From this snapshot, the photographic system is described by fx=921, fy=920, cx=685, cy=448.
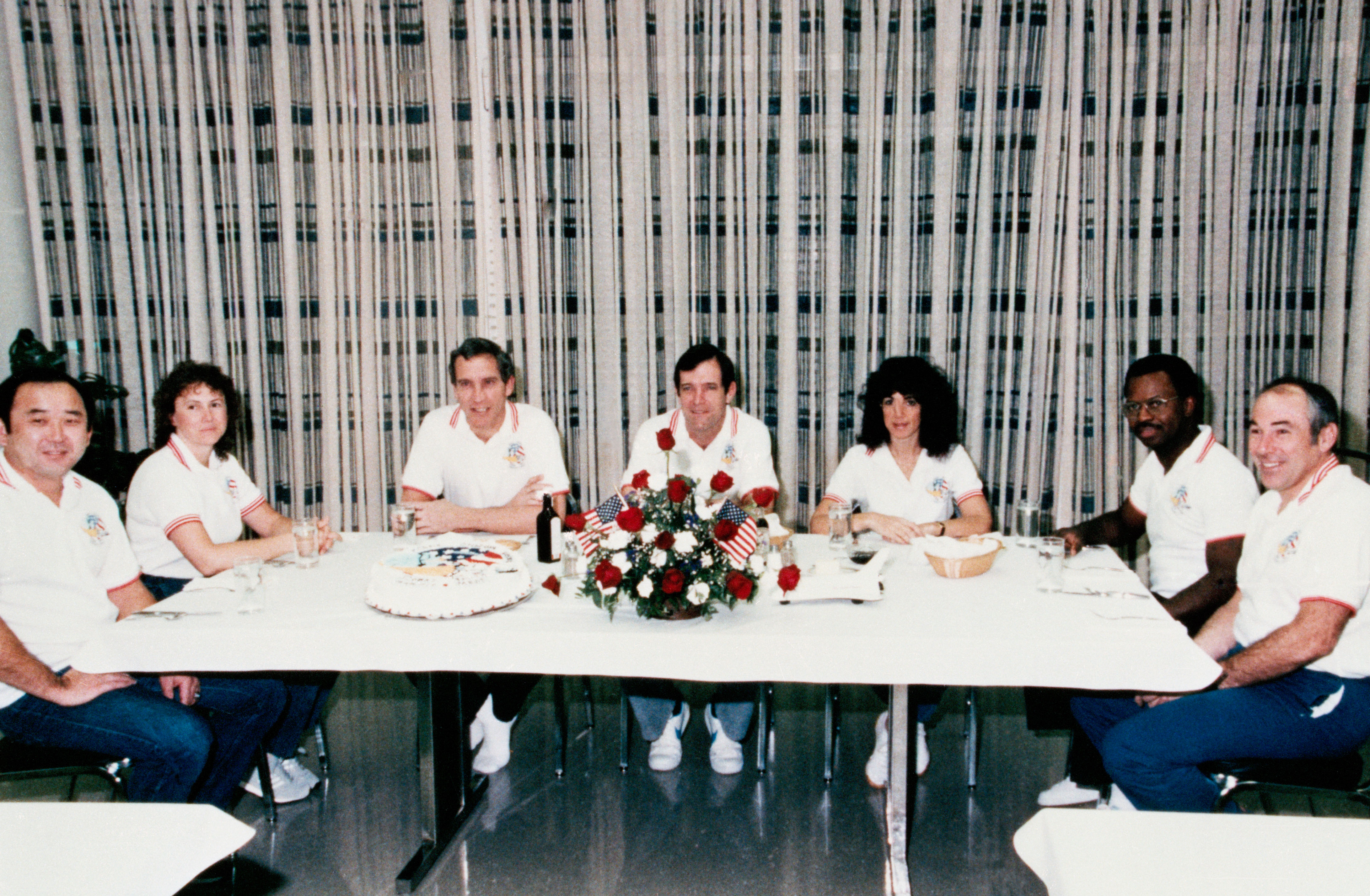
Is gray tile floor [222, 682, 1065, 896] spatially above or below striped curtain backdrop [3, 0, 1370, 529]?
below

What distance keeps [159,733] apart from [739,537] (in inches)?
53.5

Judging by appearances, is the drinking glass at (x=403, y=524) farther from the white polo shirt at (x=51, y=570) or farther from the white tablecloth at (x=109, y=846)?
the white tablecloth at (x=109, y=846)

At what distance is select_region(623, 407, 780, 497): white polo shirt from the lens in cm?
321

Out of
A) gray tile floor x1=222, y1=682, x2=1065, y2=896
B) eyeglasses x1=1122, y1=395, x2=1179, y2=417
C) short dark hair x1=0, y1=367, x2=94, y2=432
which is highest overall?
short dark hair x1=0, y1=367, x2=94, y2=432

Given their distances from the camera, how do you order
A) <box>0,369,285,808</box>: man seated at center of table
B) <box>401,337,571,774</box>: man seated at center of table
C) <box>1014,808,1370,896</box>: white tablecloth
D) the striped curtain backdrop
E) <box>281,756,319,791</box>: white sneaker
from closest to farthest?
<box>1014,808,1370,896</box>: white tablecloth → <box>0,369,285,808</box>: man seated at center of table → <box>281,756,319,791</box>: white sneaker → <box>401,337,571,774</box>: man seated at center of table → the striped curtain backdrop

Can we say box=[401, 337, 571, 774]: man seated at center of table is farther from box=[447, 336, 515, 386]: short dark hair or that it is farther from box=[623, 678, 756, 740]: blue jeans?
box=[623, 678, 756, 740]: blue jeans

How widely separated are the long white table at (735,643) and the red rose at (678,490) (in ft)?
0.90

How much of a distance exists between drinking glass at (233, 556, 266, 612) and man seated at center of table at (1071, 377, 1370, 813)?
6.38 ft

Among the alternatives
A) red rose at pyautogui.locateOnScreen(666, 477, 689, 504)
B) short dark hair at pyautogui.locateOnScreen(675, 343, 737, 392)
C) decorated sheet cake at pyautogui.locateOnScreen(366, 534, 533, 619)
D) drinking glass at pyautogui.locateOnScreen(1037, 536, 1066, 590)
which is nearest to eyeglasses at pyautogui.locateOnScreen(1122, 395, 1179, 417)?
drinking glass at pyautogui.locateOnScreen(1037, 536, 1066, 590)

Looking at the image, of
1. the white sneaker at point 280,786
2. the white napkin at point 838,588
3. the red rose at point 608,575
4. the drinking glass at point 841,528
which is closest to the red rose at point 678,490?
the red rose at point 608,575

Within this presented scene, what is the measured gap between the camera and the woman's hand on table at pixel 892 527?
2650mm

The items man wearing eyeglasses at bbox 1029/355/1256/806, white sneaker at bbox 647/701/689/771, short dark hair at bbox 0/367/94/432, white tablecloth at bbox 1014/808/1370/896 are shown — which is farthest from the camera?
white sneaker at bbox 647/701/689/771

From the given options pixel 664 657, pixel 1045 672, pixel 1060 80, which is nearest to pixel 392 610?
pixel 664 657

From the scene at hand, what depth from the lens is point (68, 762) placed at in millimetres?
1972
